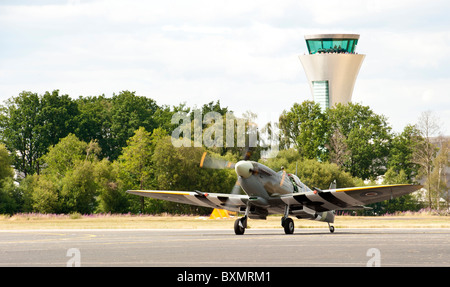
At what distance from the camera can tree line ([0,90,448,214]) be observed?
80.6 m

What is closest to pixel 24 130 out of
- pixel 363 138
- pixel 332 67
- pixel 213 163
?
pixel 363 138

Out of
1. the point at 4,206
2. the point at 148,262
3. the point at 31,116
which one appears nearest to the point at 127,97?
the point at 31,116

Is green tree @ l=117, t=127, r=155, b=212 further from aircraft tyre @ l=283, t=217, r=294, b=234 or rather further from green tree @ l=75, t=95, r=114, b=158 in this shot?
aircraft tyre @ l=283, t=217, r=294, b=234

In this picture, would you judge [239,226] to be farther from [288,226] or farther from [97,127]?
[97,127]

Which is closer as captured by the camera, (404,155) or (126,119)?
(404,155)

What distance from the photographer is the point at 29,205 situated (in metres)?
76.5

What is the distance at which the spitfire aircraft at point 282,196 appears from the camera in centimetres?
3241

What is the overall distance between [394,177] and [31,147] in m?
54.1

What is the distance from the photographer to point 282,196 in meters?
33.2

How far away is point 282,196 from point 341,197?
9.39 feet

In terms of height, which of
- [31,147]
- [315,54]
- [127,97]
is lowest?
[31,147]

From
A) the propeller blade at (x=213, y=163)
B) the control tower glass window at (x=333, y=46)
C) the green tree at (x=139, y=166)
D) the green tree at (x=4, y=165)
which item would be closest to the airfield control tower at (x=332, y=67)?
the control tower glass window at (x=333, y=46)

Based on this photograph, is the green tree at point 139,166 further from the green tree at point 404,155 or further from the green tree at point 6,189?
the green tree at point 404,155
